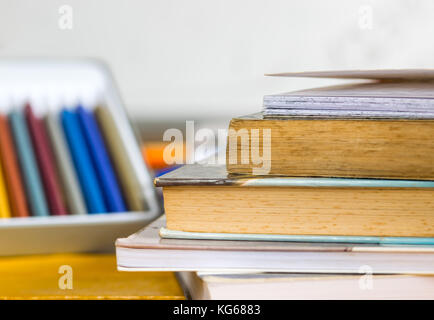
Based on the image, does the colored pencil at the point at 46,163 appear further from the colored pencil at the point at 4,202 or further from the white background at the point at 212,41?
the white background at the point at 212,41

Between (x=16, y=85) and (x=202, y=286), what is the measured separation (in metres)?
0.45

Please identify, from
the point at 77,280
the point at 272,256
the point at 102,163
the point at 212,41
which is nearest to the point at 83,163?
the point at 102,163

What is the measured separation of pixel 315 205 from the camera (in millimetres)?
445

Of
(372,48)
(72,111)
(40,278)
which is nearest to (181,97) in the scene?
(372,48)

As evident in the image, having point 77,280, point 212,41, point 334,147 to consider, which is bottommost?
point 77,280

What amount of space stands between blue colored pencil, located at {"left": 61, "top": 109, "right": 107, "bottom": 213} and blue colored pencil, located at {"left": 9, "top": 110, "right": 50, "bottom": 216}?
45 millimetres

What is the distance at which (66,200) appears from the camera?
25.7 inches

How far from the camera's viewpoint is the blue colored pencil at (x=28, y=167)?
25.1 inches

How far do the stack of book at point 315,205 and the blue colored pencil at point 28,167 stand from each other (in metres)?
0.22

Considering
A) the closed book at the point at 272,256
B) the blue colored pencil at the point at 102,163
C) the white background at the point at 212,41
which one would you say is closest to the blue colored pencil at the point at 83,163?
the blue colored pencil at the point at 102,163

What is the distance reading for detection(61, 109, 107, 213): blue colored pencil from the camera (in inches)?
25.9

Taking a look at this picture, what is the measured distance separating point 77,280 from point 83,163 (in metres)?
0.18

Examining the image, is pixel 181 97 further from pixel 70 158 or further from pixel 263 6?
pixel 70 158

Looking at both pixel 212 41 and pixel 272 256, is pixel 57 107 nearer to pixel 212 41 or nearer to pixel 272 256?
pixel 272 256
